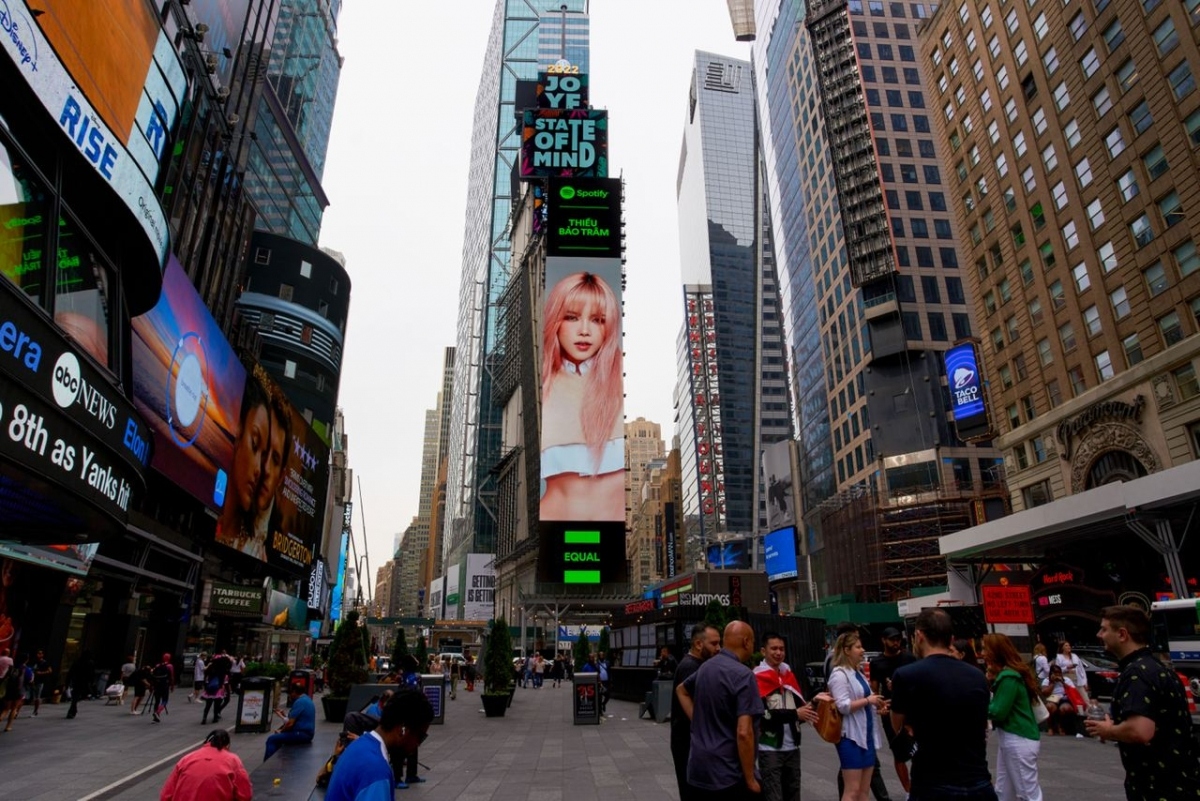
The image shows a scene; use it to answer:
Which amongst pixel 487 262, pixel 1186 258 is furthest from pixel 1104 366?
pixel 487 262

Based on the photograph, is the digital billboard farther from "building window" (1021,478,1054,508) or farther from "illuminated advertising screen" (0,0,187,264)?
"illuminated advertising screen" (0,0,187,264)

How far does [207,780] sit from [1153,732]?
6359 mm

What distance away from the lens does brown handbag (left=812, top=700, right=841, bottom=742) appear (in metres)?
6.20

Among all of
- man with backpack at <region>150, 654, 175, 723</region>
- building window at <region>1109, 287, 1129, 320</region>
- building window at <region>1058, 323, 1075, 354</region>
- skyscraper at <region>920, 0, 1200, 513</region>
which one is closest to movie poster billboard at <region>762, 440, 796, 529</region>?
skyscraper at <region>920, 0, 1200, 513</region>

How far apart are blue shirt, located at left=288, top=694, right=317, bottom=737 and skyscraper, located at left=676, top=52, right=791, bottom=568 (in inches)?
4475

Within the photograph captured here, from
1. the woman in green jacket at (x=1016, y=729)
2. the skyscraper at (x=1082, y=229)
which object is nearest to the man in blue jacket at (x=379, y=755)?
the woman in green jacket at (x=1016, y=729)

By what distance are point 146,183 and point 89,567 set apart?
20155 mm

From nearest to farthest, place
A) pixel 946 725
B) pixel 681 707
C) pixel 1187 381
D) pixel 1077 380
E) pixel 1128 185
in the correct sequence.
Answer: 1. pixel 946 725
2. pixel 681 707
3. pixel 1187 381
4. pixel 1128 185
5. pixel 1077 380

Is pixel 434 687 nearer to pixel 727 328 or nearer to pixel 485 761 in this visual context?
pixel 485 761

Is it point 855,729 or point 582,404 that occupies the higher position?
point 582,404

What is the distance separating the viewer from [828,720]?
6215 mm

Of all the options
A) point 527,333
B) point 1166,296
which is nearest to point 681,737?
point 1166,296

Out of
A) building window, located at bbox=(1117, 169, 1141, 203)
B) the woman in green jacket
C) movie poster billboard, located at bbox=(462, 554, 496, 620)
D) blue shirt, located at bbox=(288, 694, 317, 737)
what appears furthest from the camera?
movie poster billboard, located at bbox=(462, 554, 496, 620)

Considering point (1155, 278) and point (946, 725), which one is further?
point (1155, 278)
